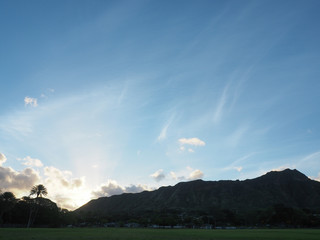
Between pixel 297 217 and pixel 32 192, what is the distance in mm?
149687

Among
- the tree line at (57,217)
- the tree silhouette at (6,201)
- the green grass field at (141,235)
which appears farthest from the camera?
the tree line at (57,217)

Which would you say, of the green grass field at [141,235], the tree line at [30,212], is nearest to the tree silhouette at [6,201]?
the tree line at [30,212]

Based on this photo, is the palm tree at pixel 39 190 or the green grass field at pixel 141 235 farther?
the palm tree at pixel 39 190

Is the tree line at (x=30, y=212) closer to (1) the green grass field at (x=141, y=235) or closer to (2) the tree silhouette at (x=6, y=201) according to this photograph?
(2) the tree silhouette at (x=6, y=201)

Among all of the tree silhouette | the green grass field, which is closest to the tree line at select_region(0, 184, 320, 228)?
the tree silhouette

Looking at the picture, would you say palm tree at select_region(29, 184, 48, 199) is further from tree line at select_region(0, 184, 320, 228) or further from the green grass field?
the green grass field

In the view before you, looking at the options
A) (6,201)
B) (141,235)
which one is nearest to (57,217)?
(6,201)

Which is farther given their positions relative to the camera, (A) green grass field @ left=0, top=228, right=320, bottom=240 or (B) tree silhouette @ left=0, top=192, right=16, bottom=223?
(B) tree silhouette @ left=0, top=192, right=16, bottom=223

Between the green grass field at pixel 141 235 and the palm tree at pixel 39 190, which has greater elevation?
the palm tree at pixel 39 190

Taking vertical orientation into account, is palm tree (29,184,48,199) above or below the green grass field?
above

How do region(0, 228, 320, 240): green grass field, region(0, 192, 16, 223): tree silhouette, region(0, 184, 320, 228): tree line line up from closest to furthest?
1. region(0, 228, 320, 240): green grass field
2. region(0, 192, 16, 223): tree silhouette
3. region(0, 184, 320, 228): tree line

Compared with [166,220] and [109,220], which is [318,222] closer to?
[166,220]

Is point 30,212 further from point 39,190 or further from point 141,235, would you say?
point 141,235

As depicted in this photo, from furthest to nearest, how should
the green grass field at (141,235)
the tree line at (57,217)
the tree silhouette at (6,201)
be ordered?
the tree line at (57,217), the tree silhouette at (6,201), the green grass field at (141,235)
